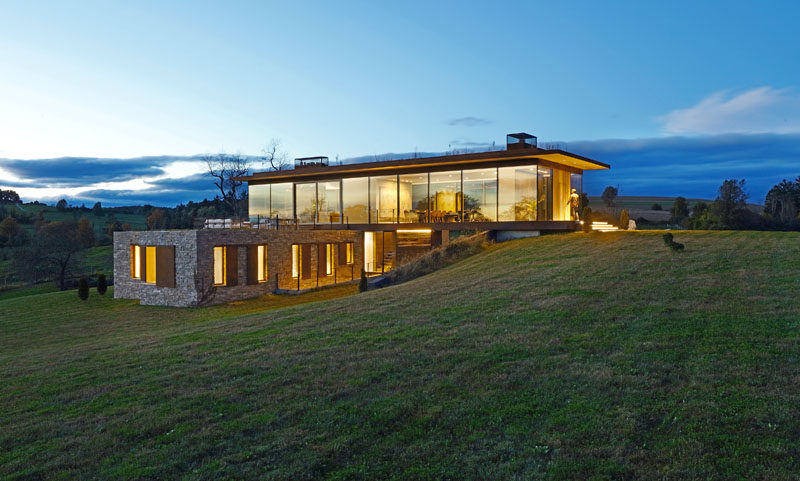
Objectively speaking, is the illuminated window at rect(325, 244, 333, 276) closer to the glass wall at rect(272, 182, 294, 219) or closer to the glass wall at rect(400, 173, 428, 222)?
the glass wall at rect(400, 173, 428, 222)

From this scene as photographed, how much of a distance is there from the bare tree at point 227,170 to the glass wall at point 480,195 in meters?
24.8

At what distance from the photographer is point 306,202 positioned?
3023 cm

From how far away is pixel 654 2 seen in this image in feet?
60.0

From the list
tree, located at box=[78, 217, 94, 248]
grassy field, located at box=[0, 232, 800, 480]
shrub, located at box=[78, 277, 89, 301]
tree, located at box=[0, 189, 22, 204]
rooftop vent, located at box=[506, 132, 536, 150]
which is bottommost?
shrub, located at box=[78, 277, 89, 301]

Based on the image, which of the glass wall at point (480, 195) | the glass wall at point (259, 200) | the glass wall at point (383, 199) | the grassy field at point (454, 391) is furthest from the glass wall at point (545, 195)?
the glass wall at point (259, 200)

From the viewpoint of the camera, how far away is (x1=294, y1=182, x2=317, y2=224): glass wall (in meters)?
29.9

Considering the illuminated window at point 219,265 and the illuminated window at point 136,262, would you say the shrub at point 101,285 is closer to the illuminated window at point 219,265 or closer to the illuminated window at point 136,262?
the illuminated window at point 136,262

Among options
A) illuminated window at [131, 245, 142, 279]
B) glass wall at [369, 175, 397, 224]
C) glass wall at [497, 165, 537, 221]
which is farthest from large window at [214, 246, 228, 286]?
glass wall at [497, 165, 537, 221]

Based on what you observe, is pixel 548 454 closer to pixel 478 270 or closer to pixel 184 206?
pixel 478 270

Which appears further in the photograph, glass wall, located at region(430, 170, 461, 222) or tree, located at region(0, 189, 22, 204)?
tree, located at region(0, 189, 22, 204)

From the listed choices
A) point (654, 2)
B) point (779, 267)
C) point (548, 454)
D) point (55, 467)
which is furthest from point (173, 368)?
point (654, 2)

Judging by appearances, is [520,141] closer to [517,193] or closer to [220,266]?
[517,193]

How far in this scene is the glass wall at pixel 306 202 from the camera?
2994 cm

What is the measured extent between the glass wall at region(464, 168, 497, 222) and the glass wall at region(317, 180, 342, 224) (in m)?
7.98
